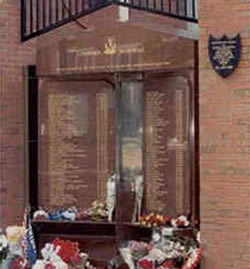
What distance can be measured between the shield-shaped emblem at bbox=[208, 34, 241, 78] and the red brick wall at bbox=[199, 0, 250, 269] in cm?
5

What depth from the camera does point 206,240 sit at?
725 cm

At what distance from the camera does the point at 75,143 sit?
9.34 m

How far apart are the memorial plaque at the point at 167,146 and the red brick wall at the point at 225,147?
1.28 meters

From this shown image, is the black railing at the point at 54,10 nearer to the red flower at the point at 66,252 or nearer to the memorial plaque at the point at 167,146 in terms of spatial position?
the memorial plaque at the point at 167,146

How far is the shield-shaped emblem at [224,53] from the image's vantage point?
22.9 ft

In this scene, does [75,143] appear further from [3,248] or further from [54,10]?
[3,248]

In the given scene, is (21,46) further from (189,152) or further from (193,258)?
(193,258)

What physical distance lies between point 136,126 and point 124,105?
28 centimetres

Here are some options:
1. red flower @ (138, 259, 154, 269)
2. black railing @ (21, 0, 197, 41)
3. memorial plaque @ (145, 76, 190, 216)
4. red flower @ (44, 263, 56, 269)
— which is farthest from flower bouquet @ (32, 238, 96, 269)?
black railing @ (21, 0, 197, 41)

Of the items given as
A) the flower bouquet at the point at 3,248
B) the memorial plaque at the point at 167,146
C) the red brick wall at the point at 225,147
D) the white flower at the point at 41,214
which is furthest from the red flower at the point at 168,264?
the white flower at the point at 41,214

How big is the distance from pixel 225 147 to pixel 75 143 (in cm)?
269

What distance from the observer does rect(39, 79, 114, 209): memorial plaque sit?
919 centimetres

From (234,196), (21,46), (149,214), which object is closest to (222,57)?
(234,196)

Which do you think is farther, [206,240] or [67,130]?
[67,130]
